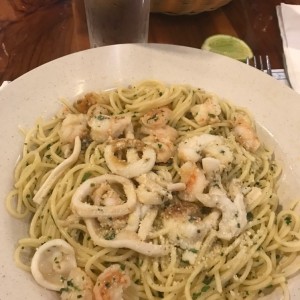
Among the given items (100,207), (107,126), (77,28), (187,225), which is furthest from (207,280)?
(77,28)

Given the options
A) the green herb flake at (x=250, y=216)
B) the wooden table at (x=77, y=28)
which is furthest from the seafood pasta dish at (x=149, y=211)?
the wooden table at (x=77, y=28)

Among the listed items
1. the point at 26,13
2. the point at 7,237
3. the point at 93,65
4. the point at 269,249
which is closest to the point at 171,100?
the point at 93,65

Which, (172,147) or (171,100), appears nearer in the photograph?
(172,147)

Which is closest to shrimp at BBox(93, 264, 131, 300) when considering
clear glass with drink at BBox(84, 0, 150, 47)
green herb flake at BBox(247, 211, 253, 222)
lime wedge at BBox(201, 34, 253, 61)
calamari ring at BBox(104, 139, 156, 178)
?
calamari ring at BBox(104, 139, 156, 178)

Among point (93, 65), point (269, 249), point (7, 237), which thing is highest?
point (93, 65)

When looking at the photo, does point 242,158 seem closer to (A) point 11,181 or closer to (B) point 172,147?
(B) point 172,147

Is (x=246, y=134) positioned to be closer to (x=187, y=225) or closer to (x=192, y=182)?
(x=192, y=182)
